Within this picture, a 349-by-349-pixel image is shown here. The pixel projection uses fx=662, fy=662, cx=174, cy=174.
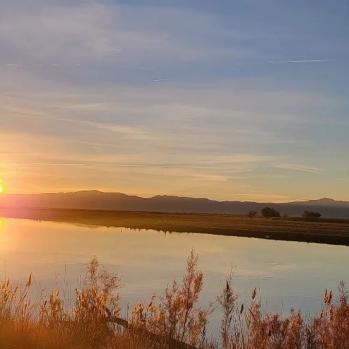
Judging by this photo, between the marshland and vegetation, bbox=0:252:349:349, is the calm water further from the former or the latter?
vegetation, bbox=0:252:349:349

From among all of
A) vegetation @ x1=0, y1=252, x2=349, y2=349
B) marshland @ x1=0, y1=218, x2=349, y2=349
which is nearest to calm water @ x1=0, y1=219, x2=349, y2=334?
marshland @ x1=0, y1=218, x2=349, y2=349

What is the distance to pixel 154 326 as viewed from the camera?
924 cm

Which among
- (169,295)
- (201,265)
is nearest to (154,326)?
(169,295)

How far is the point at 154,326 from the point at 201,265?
23999 mm

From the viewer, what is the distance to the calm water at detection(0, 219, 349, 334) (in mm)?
22609

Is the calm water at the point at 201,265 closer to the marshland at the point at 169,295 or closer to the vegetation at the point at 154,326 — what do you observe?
the marshland at the point at 169,295

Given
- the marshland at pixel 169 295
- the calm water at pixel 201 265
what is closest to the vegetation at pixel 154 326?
the marshland at pixel 169 295

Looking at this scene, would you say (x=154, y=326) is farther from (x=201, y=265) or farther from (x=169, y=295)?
(x=201, y=265)

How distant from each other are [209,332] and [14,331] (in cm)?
779

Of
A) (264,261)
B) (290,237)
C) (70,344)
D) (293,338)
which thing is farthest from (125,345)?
(290,237)

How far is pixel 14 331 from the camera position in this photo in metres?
8.60

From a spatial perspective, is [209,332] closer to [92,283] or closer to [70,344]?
[92,283]

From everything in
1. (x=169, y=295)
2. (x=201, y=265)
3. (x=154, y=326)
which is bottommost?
(x=201, y=265)

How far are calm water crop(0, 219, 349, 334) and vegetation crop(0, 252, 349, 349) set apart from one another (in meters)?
7.89
